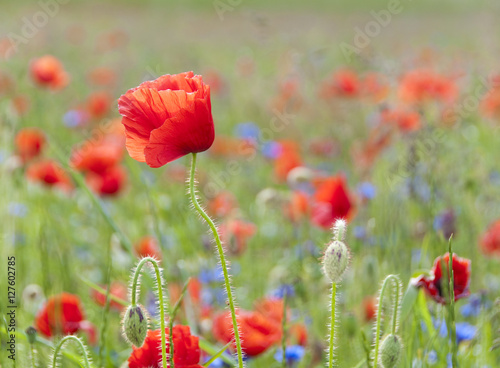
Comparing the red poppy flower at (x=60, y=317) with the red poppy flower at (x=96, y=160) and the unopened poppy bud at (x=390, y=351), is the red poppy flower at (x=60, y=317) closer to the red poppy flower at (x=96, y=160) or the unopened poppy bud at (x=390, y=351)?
the unopened poppy bud at (x=390, y=351)

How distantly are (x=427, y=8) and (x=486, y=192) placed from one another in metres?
16.3

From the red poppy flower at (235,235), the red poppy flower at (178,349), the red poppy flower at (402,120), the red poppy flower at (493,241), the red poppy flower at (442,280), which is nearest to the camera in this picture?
the red poppy flower at (178,349)

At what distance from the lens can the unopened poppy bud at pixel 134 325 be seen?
0.96 metres

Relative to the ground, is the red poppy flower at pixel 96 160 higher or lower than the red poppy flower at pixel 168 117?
higher

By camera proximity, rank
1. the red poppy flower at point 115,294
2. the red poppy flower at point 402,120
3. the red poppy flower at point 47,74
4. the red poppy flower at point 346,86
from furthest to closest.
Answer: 1. the red poppy flower at point 346,86
2. the red poppy flower at point 47,74
3. the red poppy flower at point 402,120
4. the red poppy flower at point 115,294

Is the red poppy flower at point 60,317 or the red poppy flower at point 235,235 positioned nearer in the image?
the red poppy flower at point 60,317

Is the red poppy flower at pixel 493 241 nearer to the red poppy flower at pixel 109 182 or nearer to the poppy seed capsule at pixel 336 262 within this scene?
the poppy seed capsule at pixel 336 262

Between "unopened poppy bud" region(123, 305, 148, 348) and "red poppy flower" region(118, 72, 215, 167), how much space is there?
0.23 meters

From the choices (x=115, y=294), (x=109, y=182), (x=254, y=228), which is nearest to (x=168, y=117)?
(x=115, y=294)

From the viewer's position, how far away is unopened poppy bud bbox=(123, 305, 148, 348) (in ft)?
3.15

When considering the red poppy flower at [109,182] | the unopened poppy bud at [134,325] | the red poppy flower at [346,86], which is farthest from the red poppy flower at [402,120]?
the unopened poppy bud at [134,325]

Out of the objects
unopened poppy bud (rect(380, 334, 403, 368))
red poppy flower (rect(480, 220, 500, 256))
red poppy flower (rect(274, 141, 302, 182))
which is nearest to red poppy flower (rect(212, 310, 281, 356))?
unopened poppy bud (rect(380, 334, 403, 368))

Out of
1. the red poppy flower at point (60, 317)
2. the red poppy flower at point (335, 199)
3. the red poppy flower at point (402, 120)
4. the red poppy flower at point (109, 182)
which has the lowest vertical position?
the red poppy flower at point (60, 317)

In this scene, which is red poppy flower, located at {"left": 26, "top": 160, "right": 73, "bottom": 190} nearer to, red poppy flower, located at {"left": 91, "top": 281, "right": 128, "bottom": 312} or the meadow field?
the meadow field
